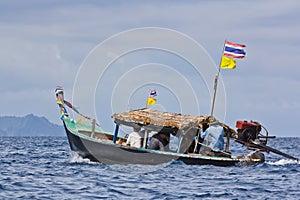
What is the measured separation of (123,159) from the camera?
86.2 feet

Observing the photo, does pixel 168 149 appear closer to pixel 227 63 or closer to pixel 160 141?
pixel 160 141

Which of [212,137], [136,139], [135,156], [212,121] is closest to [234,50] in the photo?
[212,121]

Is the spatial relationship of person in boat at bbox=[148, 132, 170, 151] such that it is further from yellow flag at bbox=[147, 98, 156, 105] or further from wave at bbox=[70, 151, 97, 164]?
yellow flag at bbox=[147, 98, 156, 105]

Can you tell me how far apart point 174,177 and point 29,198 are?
719 centimetres

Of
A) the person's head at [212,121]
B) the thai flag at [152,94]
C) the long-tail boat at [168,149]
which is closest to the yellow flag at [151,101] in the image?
the thai flag at [152,94]

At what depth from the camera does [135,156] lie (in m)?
25.9

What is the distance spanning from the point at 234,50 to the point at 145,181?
10.1 metres

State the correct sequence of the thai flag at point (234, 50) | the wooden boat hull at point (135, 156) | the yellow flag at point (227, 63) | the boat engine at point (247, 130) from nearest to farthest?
the wooden boat hull at point (135, 156), the thai flag at point (234, 50), the boat engine at point (247, 130), the yellow flag at point (227, 63)

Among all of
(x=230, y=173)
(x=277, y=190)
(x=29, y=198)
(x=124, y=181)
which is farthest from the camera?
(x=230, y=173)

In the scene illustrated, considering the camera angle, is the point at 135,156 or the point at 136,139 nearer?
the point at 135,156

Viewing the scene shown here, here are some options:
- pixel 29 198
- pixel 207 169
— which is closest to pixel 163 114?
pixel 207 169

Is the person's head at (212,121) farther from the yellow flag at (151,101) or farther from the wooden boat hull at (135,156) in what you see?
the yellow flag at (151,101)

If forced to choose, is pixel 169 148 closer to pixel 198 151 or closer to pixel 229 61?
pixel 198 151

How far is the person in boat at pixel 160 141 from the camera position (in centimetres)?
2644
